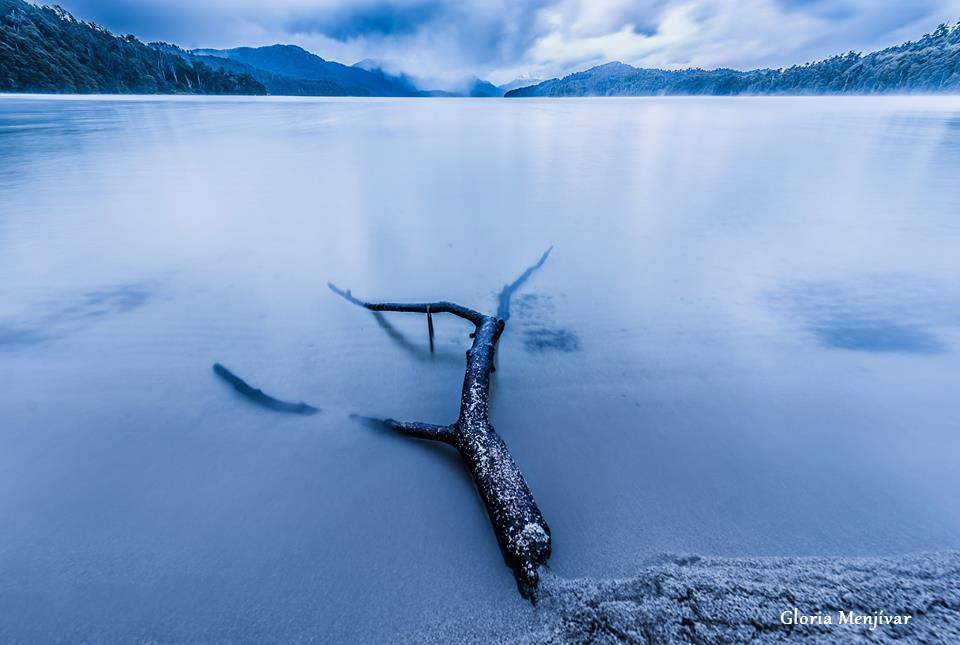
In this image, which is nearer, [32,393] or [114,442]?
[114,442]

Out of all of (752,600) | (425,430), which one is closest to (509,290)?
(425,430)

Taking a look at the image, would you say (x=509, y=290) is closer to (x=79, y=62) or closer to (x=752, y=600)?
(x=752, y=600)

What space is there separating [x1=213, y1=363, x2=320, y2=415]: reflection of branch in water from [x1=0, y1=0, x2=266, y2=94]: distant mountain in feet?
457

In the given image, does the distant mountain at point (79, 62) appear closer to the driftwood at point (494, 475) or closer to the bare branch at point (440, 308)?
Result: the bare branch at point (440, 308)

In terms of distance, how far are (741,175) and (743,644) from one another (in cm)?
1684

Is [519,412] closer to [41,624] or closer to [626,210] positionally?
[41,624]

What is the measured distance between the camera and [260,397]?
4195mm

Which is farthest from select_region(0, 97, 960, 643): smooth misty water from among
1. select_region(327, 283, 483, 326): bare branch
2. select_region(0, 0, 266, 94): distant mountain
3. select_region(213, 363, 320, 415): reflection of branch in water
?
select_region(0, 0, 266, 94): distant mountain

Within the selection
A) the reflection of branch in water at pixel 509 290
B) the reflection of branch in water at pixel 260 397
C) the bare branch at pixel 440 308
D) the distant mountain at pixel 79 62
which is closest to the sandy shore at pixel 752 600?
the reflection of branch in water at pixel 260 397

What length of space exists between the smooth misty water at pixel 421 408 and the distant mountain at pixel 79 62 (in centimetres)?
13445

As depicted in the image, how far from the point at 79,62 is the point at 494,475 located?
162588 mm

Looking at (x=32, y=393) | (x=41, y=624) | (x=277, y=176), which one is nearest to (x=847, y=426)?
(x=41, y=624)

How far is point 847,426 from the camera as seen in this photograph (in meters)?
3.74

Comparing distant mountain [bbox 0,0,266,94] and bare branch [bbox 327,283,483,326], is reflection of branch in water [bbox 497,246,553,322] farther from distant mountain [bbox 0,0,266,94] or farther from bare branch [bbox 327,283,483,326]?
distant mountain [bbox 0,0,266,94]
